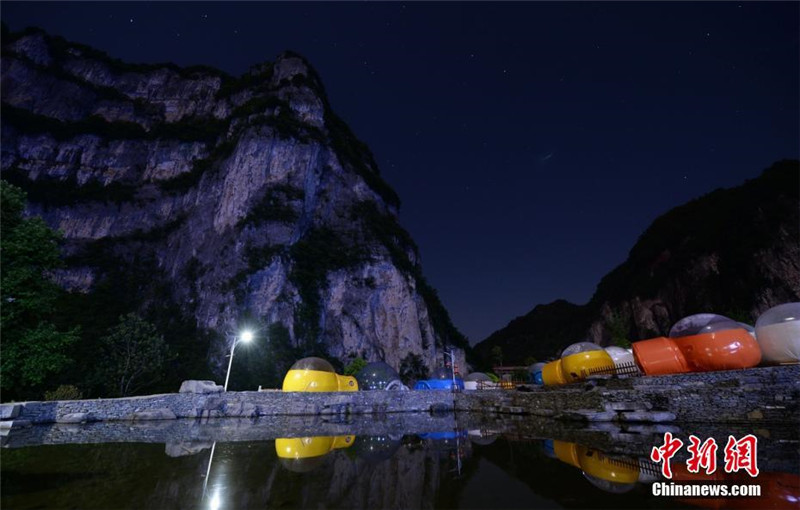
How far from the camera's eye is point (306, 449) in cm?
894

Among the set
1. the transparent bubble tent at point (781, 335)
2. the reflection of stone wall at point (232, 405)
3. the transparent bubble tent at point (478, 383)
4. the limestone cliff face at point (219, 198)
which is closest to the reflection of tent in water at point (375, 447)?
the reflection of stone wall at point (232, 405)

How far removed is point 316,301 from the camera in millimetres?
55875

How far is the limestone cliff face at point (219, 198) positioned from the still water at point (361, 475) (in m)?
43.2

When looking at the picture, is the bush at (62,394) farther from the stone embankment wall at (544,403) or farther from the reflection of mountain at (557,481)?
the reflection of mountain at (557,481)

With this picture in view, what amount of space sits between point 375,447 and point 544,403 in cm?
1033

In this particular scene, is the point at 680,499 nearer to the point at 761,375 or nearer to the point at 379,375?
the point at 761,375

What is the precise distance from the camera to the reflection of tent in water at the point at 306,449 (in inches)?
274

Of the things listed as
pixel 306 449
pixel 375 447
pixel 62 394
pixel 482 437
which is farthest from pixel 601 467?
pixel 62 394

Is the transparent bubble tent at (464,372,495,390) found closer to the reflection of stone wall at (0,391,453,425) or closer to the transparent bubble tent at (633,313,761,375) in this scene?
the reflection of stone wall at (0,391,453,425)

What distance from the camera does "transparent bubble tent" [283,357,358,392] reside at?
21984mm

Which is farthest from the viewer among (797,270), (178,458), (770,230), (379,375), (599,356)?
(770,230)

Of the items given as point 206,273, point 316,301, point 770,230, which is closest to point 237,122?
point 206,273

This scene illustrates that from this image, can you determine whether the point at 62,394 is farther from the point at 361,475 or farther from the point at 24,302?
the point at 361,475

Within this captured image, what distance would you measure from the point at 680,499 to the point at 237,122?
262 ft
